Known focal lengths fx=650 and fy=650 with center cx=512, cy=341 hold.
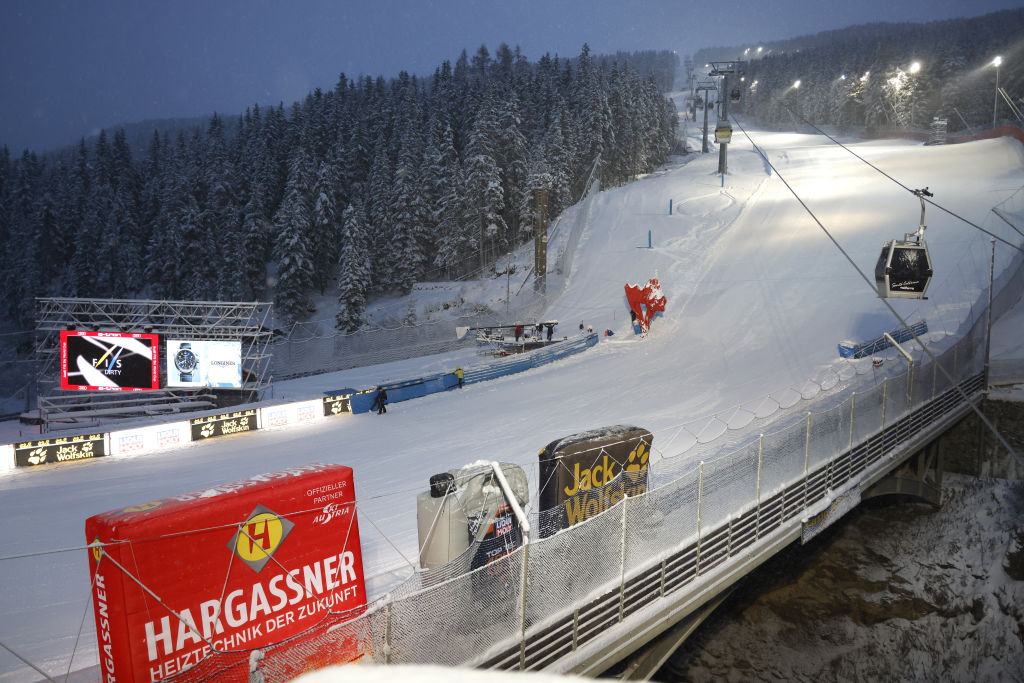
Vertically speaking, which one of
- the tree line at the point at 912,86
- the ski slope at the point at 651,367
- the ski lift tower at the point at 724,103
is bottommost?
the ski slope at the point at 651,367

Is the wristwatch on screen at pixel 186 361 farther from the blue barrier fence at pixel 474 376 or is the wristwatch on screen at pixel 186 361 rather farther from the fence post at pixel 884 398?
the fence post at pixel 884 398

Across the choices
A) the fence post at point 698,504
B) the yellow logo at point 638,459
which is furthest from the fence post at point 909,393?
the yellow logo at point 638,459

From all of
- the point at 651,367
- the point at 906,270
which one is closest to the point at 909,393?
the point at 906,270

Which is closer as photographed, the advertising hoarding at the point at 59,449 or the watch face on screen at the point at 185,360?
the advertising hoarding at the point at 59,449

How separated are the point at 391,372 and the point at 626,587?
26045 mm

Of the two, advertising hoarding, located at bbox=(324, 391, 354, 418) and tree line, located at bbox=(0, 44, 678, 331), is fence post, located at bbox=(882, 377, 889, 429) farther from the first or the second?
tree line, located at bbox=(0, 44, 678, 331)

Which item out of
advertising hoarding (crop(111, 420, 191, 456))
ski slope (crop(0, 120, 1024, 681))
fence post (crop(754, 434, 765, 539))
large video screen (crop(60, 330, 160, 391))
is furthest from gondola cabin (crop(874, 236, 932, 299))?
large video screen (crop(60, 330, 160, 391))

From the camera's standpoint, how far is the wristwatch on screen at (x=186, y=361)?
82.7 ft

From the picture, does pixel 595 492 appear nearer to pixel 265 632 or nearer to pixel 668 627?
pixel 668 627

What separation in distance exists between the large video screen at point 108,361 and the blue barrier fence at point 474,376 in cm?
674

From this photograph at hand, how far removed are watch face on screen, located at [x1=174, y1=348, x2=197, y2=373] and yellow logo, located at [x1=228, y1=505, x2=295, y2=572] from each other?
20.7 m

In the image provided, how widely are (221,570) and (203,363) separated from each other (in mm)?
21021

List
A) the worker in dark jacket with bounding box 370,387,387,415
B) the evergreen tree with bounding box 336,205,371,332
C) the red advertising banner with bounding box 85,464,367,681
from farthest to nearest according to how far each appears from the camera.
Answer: the evergreen tree with bounding box 336,205,371,332 → the worker in dark jacket with bounding box 370,387,387,415 → the red advertising banner with bounding box 85,464,367,681

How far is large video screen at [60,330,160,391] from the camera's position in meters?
23.4
